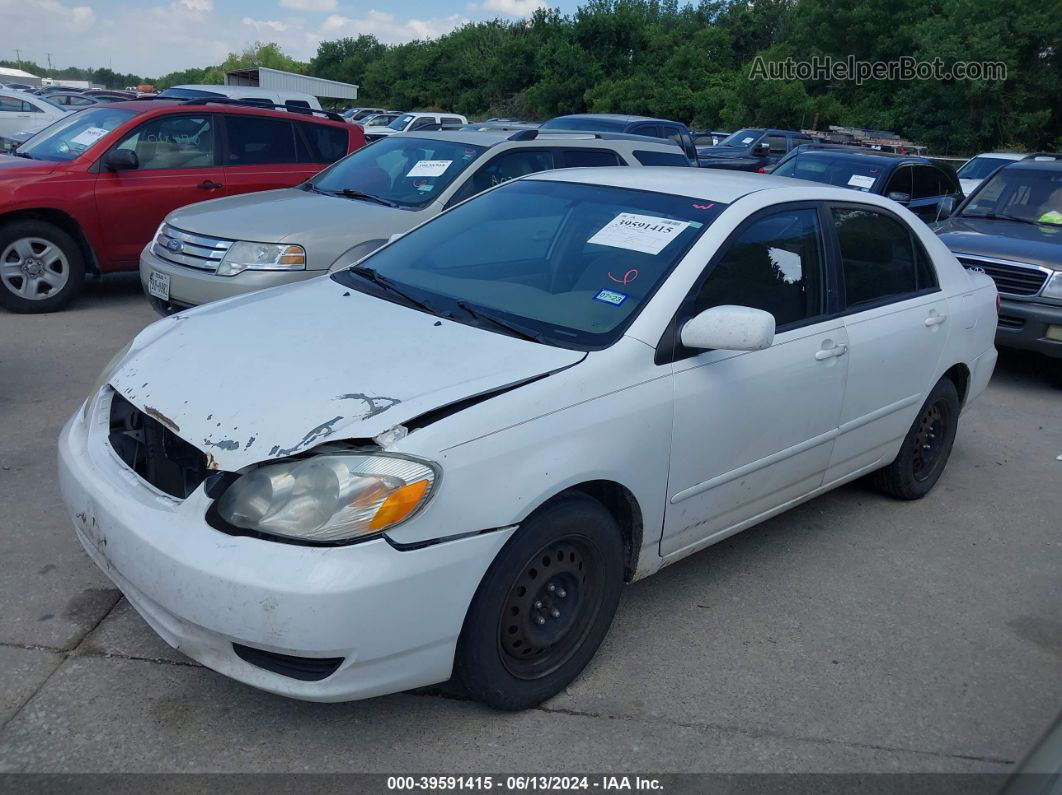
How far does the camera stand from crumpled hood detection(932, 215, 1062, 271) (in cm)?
751

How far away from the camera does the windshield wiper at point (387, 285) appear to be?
3.70 m

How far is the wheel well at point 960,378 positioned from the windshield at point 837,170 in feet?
23.2

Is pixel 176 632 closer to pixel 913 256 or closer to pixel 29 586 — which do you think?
pixel 29 586

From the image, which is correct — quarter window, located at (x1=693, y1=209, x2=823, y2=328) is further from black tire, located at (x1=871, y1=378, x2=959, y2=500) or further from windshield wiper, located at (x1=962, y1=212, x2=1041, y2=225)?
windshield wiper, located at (x1=962, y1=212, x2=1041, y2=225)

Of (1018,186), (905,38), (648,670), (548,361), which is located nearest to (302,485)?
(548,361)

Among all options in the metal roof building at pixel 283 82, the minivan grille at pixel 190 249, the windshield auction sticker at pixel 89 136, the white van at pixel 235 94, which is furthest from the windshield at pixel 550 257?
the metal roof building at pixel 283 82

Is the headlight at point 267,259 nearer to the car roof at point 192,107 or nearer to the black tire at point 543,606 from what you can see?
the car roof at point 192,107

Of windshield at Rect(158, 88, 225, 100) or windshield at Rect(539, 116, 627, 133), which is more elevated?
windshield at Rect(158, 88, 225, 100)

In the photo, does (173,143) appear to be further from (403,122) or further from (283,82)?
(283,82)

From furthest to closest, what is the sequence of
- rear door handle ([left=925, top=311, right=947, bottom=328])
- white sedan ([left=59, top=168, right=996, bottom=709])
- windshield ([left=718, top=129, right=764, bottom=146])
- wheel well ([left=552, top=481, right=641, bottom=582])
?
1. windshield ([left=718, top=129, right=764, bottom=146])
2. rear door handle ([left=925, top=311, right=947, bottom=328])
3. wheel well ([left=552, top=481, right=641, bottom=582])
4. white sedan ([left=59, top=168, right=996, bottom=709])

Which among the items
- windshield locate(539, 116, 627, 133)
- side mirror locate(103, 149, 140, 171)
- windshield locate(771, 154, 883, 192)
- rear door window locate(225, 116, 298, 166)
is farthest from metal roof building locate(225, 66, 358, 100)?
side mirror locate(103, 149, 140, 171)

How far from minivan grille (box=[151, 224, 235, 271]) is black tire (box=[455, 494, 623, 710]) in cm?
433

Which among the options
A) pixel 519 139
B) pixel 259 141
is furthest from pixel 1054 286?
pixel 259 141

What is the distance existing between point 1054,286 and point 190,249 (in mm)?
6277
